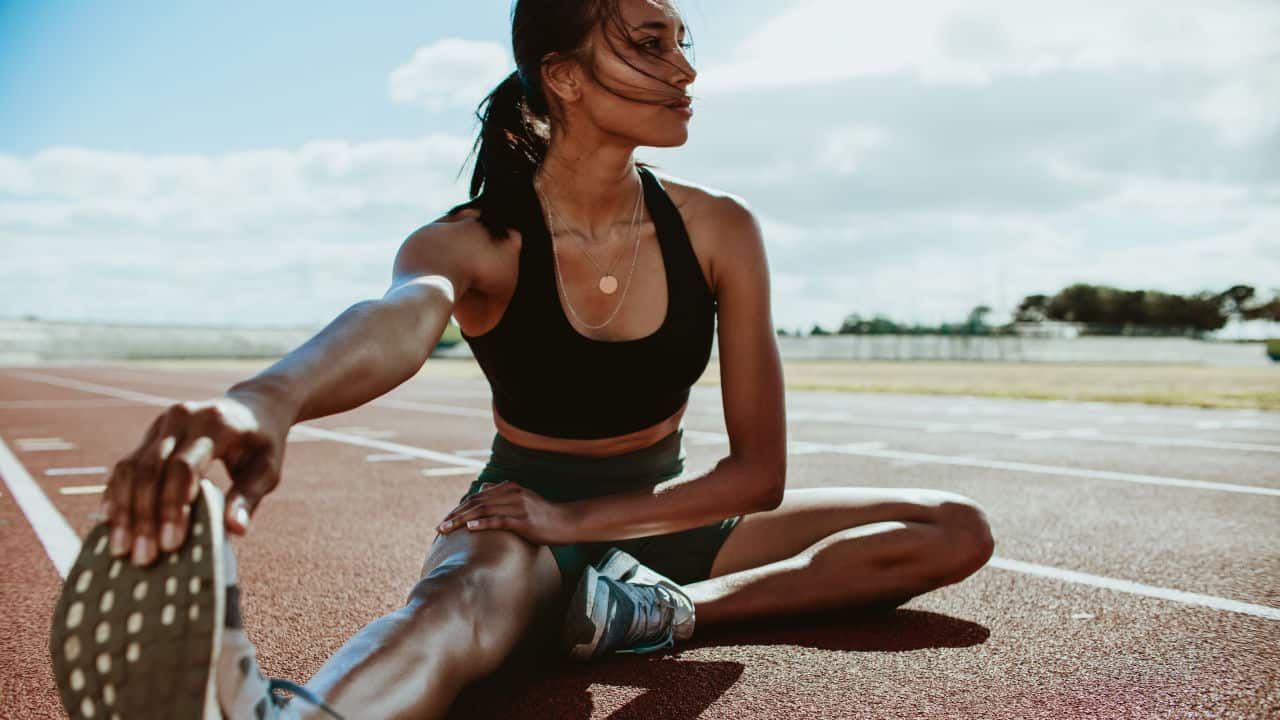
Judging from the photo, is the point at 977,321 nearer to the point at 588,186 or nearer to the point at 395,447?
the point at 395,447

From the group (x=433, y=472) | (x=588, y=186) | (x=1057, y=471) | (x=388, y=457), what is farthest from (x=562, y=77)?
(x=388, y=457)

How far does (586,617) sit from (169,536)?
1140 mm

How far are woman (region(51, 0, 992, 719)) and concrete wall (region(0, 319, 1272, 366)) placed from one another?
44.2 meters

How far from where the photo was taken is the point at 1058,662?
7.89 ft

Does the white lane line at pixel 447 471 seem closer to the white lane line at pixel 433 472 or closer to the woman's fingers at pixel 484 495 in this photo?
the white lane line at pixel 433 472

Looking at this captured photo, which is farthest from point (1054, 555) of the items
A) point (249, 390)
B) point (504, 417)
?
point (249, 390)

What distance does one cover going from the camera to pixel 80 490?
18.0 ft

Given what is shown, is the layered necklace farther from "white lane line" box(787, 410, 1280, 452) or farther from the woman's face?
"white lane line" box(787, 410, 1280, 452)

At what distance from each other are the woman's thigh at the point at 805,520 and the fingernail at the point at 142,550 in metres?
1.68

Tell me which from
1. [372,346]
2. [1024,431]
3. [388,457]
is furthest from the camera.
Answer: [1024,431]

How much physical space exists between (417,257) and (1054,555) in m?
2.65

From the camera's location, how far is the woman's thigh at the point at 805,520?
2713 millimetres

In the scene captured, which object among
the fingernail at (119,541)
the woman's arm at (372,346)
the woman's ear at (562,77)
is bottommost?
the fingernail at (119,541)

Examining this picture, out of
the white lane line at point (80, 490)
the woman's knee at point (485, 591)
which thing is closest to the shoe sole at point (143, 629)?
the woman's knee at point (485, 591)
